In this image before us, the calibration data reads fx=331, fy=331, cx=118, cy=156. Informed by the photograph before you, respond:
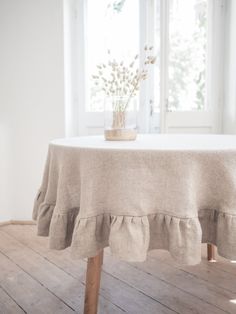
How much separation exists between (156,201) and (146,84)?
6.29ft

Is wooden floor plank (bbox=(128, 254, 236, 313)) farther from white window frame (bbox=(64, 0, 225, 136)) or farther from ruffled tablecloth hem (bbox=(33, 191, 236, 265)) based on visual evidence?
white window frame (bbox=(64, 0, 225, 136))

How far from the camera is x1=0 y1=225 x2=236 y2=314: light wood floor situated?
4.62 feet

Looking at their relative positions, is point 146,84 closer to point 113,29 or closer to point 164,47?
point 164,47

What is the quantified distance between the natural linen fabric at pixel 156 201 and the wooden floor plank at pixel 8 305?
617 millimetres

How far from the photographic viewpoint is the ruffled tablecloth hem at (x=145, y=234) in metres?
0.92

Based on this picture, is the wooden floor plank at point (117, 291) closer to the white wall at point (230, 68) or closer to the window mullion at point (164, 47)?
the window mullion at point (164, 47)

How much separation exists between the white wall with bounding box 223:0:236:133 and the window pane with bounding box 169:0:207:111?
18cm

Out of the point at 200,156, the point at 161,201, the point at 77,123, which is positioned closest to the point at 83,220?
the point at 161,201

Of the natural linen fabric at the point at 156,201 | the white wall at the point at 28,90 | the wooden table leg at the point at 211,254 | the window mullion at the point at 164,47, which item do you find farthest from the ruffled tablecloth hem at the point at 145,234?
the window mullion at the point at 164,47

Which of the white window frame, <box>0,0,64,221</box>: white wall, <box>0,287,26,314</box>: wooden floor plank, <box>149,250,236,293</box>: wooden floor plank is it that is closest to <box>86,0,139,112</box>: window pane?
the white window frame

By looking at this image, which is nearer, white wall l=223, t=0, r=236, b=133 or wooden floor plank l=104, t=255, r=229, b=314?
wooden floor plank l=104, t=255, r=229, b=314

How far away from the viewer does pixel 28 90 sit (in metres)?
2.45

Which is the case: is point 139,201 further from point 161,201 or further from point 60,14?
point 60,14

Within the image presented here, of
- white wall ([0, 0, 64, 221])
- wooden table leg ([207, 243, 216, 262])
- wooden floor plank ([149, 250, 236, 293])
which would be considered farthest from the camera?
white wall ([0, 0, 64, 221])
